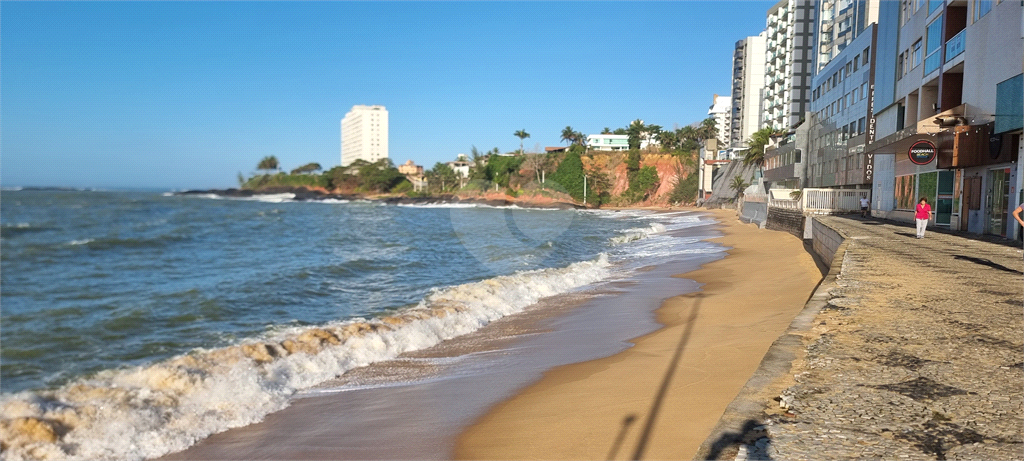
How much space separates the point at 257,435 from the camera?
6.12 meters

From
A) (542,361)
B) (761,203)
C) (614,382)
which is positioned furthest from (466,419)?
(761,203)

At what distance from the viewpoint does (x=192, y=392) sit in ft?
25.0

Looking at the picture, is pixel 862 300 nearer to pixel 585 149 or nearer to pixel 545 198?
pixel 545 198

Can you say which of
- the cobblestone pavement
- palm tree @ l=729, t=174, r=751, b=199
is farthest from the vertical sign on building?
palm tree @ l=729, t=174, r=751, b=199

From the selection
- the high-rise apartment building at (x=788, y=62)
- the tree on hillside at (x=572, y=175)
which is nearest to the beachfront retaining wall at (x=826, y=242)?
the high-rise apartment building at (x=788, y=62)

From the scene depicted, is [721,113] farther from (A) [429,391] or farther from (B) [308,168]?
(A) [429,391]

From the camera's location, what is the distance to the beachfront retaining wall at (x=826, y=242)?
1437 cm

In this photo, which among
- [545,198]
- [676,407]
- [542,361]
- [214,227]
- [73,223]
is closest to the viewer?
[676,407]

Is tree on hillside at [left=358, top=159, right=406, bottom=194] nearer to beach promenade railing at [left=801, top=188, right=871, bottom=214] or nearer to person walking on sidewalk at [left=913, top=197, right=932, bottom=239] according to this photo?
beach promenade railing at [left=801, top=188, right=871, bottom=214]

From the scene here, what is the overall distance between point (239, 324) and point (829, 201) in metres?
26.6

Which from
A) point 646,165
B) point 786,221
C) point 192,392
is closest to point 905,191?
point 786,221

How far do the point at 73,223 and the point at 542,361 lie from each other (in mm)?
53470

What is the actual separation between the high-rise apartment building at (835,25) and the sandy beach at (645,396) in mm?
44555

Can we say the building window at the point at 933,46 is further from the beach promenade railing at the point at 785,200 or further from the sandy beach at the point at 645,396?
the sandy beach at the point at 645,396
